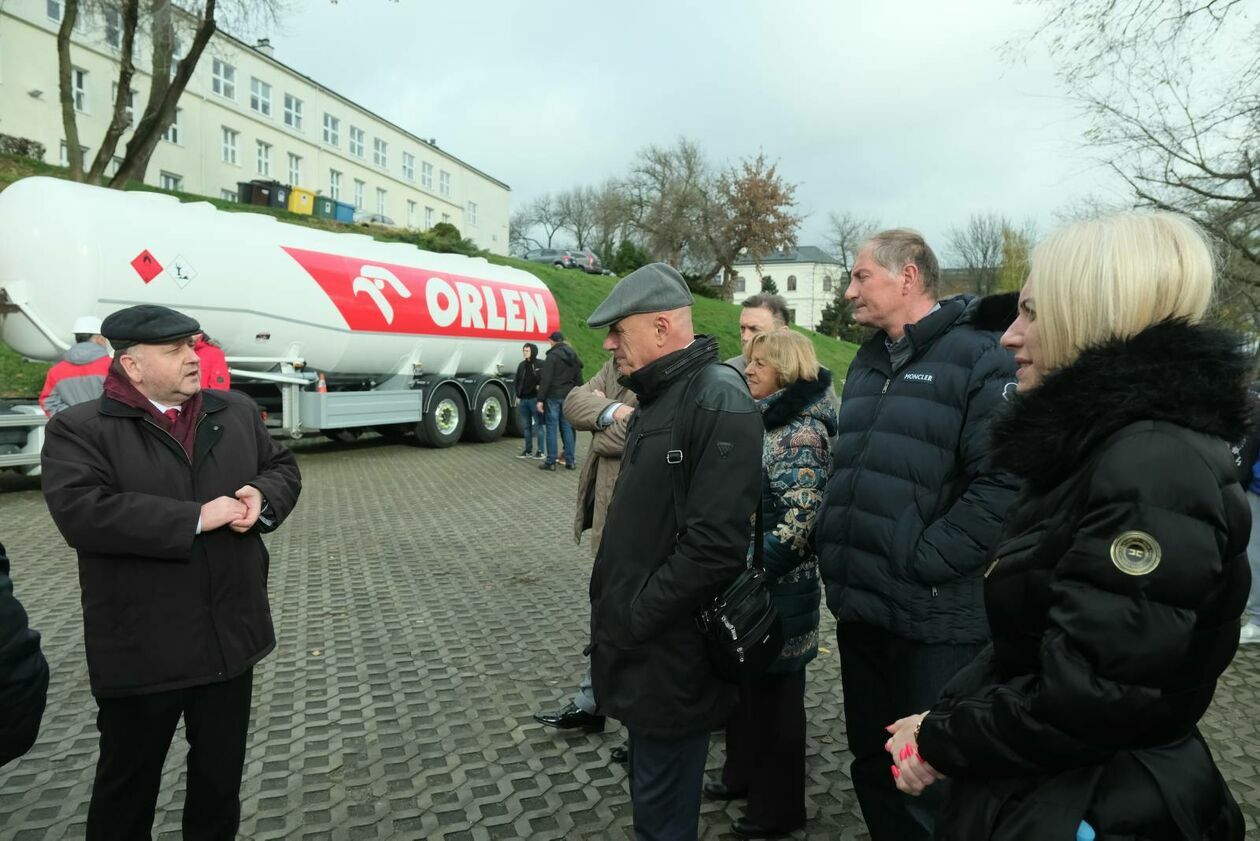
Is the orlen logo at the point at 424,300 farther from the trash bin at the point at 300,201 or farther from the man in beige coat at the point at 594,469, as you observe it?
the trash bin at the point at 300,201

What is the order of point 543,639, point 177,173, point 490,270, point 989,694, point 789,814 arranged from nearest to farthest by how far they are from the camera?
1. point 989,694
2. point 789,814
3. point 543,639
4. point 490,270
5. point 177,173

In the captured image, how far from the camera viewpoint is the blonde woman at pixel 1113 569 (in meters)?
1.30

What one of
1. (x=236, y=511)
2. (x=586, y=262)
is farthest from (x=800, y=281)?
(x=236, y=511)

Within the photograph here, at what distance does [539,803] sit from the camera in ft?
10.9

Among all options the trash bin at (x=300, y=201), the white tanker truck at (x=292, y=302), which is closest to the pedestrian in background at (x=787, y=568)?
the white tanker truck at (x=292, y=302)

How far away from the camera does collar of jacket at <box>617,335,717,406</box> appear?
2420 mm

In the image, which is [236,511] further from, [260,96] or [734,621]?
[260,96]

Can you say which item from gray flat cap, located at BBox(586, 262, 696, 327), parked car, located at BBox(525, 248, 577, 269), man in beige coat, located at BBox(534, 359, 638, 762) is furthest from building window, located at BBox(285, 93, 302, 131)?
gray flat cap, located at BBox(586, 262, 696, 327)

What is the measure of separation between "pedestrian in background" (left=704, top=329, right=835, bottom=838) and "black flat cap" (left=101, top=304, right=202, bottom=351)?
78.3 inches

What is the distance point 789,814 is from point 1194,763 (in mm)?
1963

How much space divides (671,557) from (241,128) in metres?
46.2

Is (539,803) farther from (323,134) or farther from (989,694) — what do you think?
(323,134)

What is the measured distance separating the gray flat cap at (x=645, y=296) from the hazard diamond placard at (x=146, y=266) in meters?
9.26

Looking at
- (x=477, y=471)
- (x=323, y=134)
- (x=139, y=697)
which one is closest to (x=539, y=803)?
(x=139, y=697)
